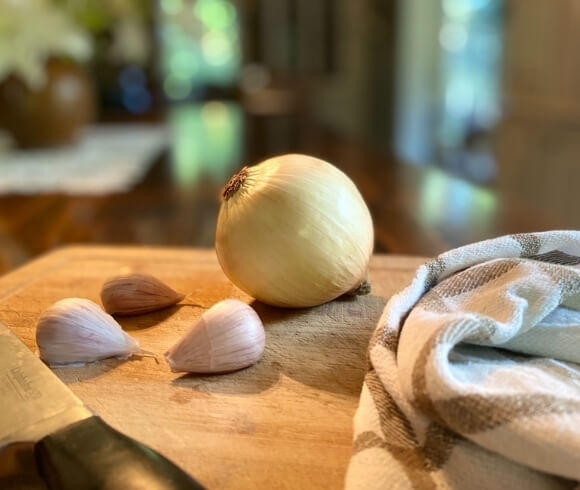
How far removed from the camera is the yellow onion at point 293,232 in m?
0.55

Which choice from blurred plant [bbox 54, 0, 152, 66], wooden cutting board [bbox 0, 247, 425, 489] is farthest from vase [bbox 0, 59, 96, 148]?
wooden cutting board [bbox 0, 247, 425, 489]

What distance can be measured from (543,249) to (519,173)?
2.26 metres

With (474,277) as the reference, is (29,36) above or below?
above

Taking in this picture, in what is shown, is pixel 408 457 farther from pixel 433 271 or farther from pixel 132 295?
pixel 132 295

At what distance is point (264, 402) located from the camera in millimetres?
470

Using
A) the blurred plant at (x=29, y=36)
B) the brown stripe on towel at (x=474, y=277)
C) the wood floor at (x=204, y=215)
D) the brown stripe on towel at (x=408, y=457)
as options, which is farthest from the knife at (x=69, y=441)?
the blurred plant at (x=29, y=36)

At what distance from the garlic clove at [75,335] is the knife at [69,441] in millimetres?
37

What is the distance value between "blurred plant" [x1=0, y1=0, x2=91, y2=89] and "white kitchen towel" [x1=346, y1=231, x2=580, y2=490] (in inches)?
50.4

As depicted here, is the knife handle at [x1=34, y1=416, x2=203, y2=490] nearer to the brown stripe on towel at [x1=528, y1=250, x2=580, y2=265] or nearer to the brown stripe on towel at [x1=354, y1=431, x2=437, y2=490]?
the brown stripe on towel at [x1=354, y1=431, x2=437, y2=490]

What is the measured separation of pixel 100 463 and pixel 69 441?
0.04 m

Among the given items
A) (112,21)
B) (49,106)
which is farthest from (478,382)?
(112,21)

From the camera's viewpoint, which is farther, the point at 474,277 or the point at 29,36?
the point at 29,36

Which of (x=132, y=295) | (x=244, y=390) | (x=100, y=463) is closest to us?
(x=100, y=463)

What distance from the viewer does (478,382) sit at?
0.40m
